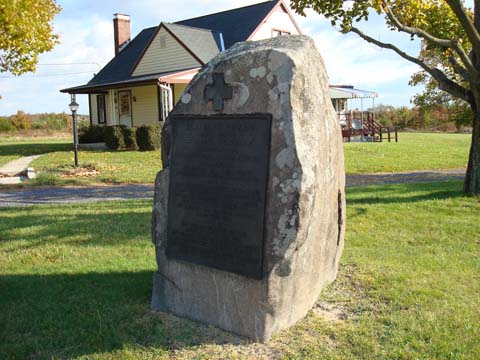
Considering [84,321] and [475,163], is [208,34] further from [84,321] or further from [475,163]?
[84,321]

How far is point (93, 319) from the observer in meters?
3.87

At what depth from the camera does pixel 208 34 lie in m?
25.2

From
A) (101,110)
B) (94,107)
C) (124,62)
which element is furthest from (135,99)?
(94,107)

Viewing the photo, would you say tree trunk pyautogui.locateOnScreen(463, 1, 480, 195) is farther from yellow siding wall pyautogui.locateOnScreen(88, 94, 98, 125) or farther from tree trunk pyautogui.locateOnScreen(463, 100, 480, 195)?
yellow siding wall pyautogui.locateOnScreen(88, 94, 98, 125)

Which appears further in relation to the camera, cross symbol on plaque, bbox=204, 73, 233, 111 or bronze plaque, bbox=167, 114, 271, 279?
cross symbol on plaque, bbox=204, 73, 233, 111

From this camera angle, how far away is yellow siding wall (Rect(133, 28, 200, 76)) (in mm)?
23812

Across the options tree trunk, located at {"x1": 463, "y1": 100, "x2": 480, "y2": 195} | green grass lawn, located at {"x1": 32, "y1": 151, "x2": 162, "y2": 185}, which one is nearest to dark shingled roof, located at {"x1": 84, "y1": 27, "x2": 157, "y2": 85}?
green grass lawn, located at {"x1": 32, "y1": 151, "x2": 162, "y2": 185}

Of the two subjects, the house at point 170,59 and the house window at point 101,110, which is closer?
the house at point 170,59

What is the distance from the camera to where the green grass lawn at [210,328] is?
3.42 metres

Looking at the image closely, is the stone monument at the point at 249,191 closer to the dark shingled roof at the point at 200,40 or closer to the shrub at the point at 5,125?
the dark shingled roof at the point at 200,40

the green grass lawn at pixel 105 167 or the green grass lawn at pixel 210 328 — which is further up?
the green grass lawn at pixel 105 167

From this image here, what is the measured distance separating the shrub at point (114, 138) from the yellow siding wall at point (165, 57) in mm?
5010

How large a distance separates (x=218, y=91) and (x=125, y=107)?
81.6 feet

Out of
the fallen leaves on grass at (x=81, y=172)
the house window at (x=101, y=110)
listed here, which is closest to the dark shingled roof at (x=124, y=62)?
the house window at (x=101, y=110)
